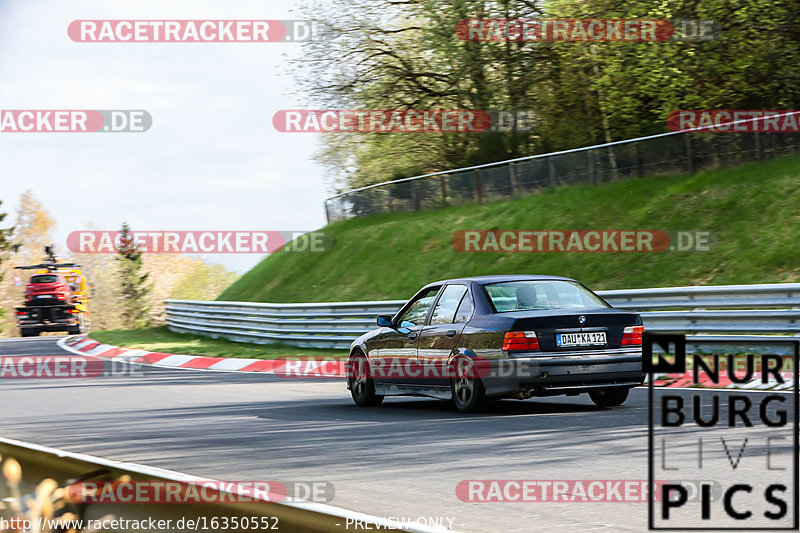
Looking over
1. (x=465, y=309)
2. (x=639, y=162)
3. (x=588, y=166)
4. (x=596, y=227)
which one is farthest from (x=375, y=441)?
(x=588, y=166)

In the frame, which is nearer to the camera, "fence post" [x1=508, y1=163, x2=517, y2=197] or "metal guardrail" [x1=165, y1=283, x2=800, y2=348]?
"metal guardrail" [x1=165, y1=283, x2=800, y2=348]

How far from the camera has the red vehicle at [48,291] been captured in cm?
4869

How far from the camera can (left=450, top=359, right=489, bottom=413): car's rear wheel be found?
10758 millimetres

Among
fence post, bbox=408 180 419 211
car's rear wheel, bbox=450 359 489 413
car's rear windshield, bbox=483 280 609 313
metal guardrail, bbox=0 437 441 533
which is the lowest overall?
car's rear wheel, bbox=450 359 489 413

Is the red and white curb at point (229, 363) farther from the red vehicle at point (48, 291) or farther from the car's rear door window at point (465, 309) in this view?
the red vehicle at point (48, 291)

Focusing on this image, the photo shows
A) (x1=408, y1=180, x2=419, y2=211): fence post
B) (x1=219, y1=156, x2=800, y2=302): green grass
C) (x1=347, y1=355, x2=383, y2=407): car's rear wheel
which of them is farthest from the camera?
(x1=408, y1=180, x2=419, y2=211): fence post

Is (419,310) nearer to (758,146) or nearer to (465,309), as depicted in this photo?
(465,309)

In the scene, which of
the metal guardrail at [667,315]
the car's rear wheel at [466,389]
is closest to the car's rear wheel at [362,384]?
the car's rear wheel at [466,389]

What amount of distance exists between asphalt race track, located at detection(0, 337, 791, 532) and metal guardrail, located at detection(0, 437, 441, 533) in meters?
2.12

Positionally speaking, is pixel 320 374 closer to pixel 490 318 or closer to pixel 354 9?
pixel 490 318

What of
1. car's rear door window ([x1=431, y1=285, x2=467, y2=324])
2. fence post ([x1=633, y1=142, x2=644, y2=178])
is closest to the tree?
fence post ([x1=633, y1=142, x2=644, y2=178])

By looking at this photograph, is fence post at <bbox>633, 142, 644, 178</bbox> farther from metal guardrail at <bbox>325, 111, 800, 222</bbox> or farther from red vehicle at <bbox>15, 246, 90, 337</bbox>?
red vehicle at <bbox>15, 246, 90, 337</bbox>

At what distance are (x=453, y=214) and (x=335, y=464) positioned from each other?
24.4m

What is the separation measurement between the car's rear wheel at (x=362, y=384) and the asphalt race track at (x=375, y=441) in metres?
0.16
